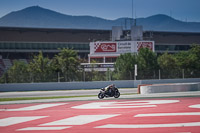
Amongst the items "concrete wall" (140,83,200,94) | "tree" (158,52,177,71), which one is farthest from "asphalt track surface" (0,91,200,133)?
"tree" (158,52,177,71)

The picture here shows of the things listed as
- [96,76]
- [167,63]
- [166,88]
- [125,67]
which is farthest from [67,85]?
[167,63]

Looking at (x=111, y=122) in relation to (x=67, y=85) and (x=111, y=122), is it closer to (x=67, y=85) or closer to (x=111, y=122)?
(x=111, y=122)

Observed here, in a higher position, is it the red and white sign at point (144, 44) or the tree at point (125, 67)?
the red and white sign at point (144, 44)

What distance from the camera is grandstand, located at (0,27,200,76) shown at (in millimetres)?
74438

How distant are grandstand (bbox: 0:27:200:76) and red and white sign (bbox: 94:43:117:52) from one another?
444 centimetres

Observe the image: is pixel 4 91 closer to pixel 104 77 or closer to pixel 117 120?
pixel 104 77

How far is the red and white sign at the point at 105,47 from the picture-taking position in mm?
70000

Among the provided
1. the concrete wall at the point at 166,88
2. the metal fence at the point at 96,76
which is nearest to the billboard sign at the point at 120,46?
the metal fence at the point at 96,76

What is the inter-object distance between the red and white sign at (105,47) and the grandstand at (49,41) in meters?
4.44

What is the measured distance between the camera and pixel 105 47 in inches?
2771

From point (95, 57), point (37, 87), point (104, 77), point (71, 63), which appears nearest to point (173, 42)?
point (95, 57)

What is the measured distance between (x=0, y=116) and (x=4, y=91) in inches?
940

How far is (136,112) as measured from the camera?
16.6 m

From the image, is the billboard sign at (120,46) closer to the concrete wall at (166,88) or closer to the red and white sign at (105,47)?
the red and white sign at (105,47)
